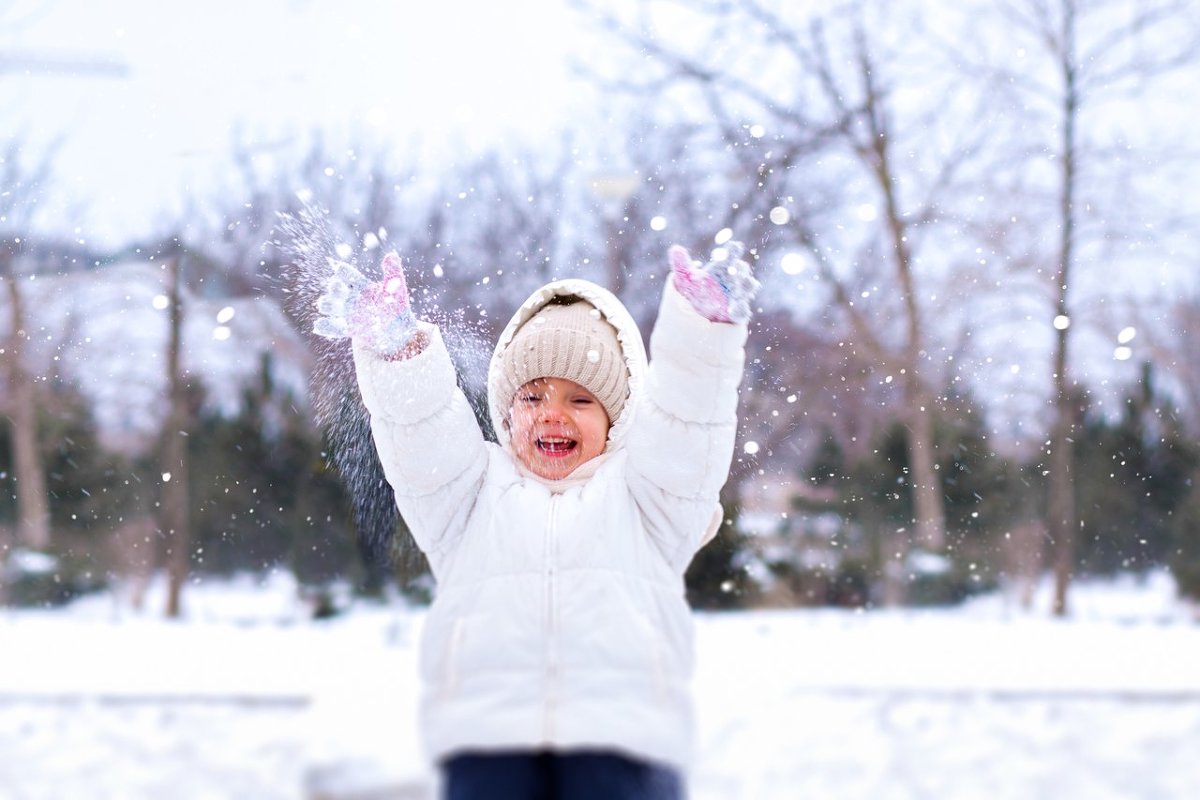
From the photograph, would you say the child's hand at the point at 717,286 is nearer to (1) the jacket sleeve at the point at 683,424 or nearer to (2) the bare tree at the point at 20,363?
(1) the jacket sleeve at the point at 683,424

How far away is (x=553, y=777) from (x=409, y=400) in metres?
0.30

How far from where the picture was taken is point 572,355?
902 mm

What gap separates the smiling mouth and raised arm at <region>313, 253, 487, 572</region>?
0.19 ft

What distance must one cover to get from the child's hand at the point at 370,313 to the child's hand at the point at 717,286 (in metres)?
0.22

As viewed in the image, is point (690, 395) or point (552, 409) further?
point (552, 409)

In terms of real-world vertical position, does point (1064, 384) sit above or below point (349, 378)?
above

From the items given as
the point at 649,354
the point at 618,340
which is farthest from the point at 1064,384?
the point at 618,340

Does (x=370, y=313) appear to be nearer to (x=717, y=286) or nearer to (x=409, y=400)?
(x=409, y=400)

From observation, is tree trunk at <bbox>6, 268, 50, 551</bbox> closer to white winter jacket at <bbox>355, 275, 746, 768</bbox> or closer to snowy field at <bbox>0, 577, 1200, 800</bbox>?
→ snowy field at <bbox>0, 577, 1200, 800</bbox>

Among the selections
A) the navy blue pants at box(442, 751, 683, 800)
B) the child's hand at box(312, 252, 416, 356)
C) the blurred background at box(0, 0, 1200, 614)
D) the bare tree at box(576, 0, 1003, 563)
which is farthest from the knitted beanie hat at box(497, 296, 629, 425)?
the bare tree at box(576, 0, 1003, 563)

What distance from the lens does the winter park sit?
2020mm

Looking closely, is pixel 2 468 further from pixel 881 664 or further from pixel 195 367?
pixel 881 664

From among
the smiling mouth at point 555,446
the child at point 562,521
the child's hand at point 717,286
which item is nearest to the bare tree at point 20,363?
the child at point 562,521

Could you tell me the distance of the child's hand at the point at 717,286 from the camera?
2.56ft
